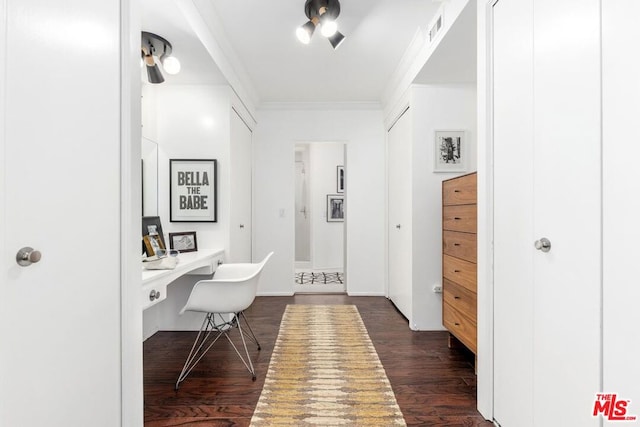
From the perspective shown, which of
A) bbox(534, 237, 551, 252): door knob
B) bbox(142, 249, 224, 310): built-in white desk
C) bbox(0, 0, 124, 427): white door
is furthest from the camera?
bbox(142, 249, 224, 310): built-in white desk

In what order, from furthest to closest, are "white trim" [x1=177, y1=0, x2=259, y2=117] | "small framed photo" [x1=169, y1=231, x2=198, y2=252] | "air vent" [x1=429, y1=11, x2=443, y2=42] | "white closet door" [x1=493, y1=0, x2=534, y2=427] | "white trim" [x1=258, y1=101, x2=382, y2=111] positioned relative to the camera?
1. "white trim" [x1=258, y1=101, x2=382, y2=111]
2. "small framed photo" [x1=169, y1=231, x2=198, y2=252]
3. "air vent" [x1=429, y1=11, x2=443, y2=42]
4. "white trim" [x1=177, y1=0, x2=259, y2=117]
5. "white closet door" [x1=493, y1=0, x2=534, y2=427]

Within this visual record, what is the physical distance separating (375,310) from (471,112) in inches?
88.3

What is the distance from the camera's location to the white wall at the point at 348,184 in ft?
14.9

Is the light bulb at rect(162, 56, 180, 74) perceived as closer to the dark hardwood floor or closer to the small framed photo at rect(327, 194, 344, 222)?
the dark hardwood floor

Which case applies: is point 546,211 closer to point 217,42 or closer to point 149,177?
point 217,42

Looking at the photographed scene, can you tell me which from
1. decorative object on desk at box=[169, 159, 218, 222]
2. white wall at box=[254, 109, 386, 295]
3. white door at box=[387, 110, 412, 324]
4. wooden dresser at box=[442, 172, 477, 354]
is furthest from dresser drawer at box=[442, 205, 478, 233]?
decorative object on desk at box=[169, 159, 218, 222]

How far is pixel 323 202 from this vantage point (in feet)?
21.1

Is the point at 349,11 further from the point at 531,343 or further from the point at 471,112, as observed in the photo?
the point at 531,343

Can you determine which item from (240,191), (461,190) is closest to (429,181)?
(461,190)

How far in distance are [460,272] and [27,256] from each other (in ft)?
7.71

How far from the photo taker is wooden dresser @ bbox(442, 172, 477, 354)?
221 cm

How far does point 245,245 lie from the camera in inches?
158

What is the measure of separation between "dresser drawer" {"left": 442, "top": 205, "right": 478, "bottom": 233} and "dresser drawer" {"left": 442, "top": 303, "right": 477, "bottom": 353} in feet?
1.95

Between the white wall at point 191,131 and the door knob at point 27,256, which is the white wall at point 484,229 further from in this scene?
the white wall at point 191,131
